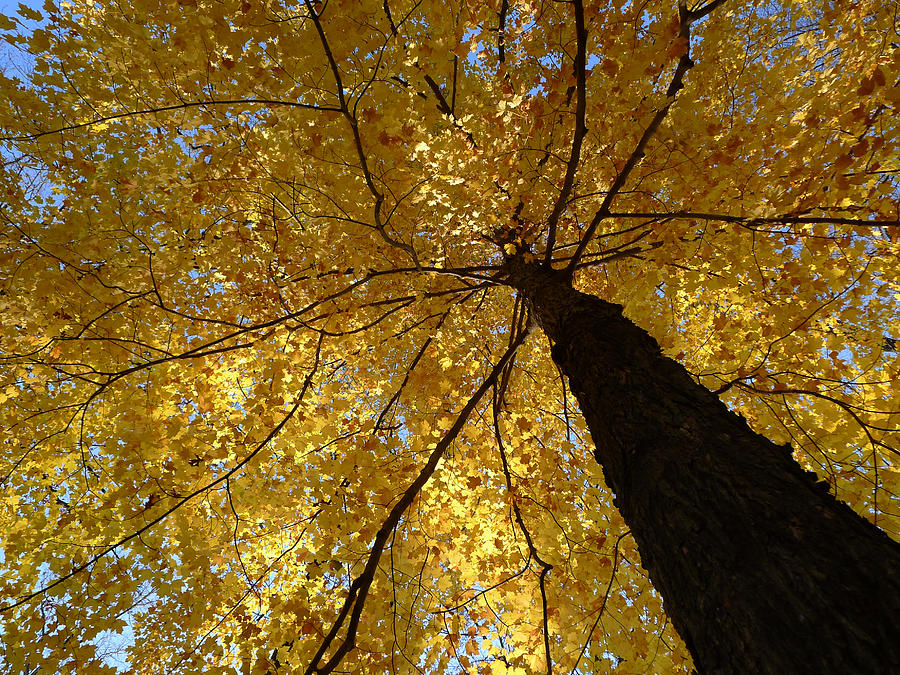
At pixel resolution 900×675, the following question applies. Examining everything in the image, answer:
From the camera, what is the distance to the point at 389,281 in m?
3.88

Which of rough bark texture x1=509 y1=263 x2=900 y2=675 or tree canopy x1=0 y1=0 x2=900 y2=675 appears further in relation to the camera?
tree canopy x1=0 y1=0 x2=900 y2=675

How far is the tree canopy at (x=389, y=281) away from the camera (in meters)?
2.57

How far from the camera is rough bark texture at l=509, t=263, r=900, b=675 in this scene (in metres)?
0.87

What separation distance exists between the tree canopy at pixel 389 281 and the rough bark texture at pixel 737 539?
1035mm

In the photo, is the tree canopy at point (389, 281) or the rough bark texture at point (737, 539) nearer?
the rough bark texture at point (737, 539)

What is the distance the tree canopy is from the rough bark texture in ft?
3.40

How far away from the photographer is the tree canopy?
257cm

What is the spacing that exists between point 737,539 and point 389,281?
3240mm

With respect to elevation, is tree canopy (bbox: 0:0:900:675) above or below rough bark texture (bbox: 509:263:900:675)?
above

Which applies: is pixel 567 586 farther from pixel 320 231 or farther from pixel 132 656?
pixel 132 656

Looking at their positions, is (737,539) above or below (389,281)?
below

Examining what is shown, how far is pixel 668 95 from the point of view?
2367mm

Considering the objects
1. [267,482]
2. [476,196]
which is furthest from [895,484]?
[267,482]

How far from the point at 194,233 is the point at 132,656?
4.23 meters
